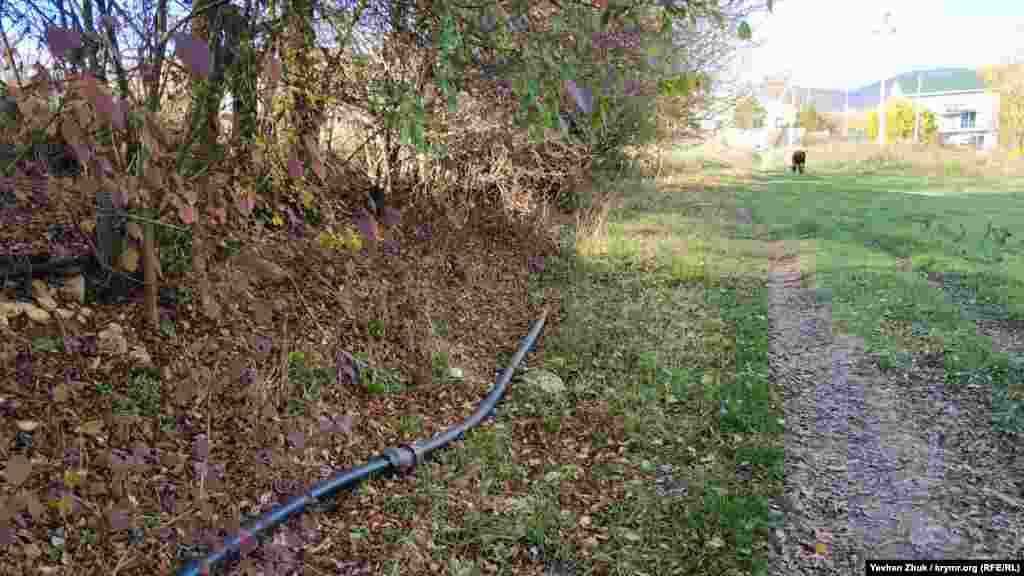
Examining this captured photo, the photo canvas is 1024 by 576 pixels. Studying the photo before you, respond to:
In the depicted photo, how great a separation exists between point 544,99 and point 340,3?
1.79m

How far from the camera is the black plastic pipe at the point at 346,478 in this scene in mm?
2838

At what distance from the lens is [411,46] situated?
4766 millimetres

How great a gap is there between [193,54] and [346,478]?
253cm

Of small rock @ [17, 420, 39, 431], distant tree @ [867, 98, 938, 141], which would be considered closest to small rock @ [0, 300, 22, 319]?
small rock @ [17, 420, 39, 431]

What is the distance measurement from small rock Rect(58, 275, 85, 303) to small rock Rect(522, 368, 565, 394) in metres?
3.18

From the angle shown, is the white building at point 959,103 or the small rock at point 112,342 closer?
the small rock at point 112,342

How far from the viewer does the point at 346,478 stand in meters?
3.84

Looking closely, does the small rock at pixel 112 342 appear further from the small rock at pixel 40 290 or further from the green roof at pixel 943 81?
the green roof at pixel 943 81

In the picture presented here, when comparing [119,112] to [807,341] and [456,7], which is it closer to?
[456,7]

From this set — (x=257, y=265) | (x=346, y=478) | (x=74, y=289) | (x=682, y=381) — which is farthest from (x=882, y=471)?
(x=74, y=289)

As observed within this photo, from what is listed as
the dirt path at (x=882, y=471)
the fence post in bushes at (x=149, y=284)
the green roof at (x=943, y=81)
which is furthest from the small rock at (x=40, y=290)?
the green roof at (x=943, y=81)

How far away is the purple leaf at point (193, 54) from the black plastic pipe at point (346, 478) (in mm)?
1750

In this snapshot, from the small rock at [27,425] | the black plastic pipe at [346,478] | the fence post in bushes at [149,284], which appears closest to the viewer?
the black plastic pipe at [346,478]

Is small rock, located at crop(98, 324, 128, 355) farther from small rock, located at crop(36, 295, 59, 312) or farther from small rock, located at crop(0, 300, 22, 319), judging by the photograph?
small rock, located at crop(0, 300, 22, 319)
